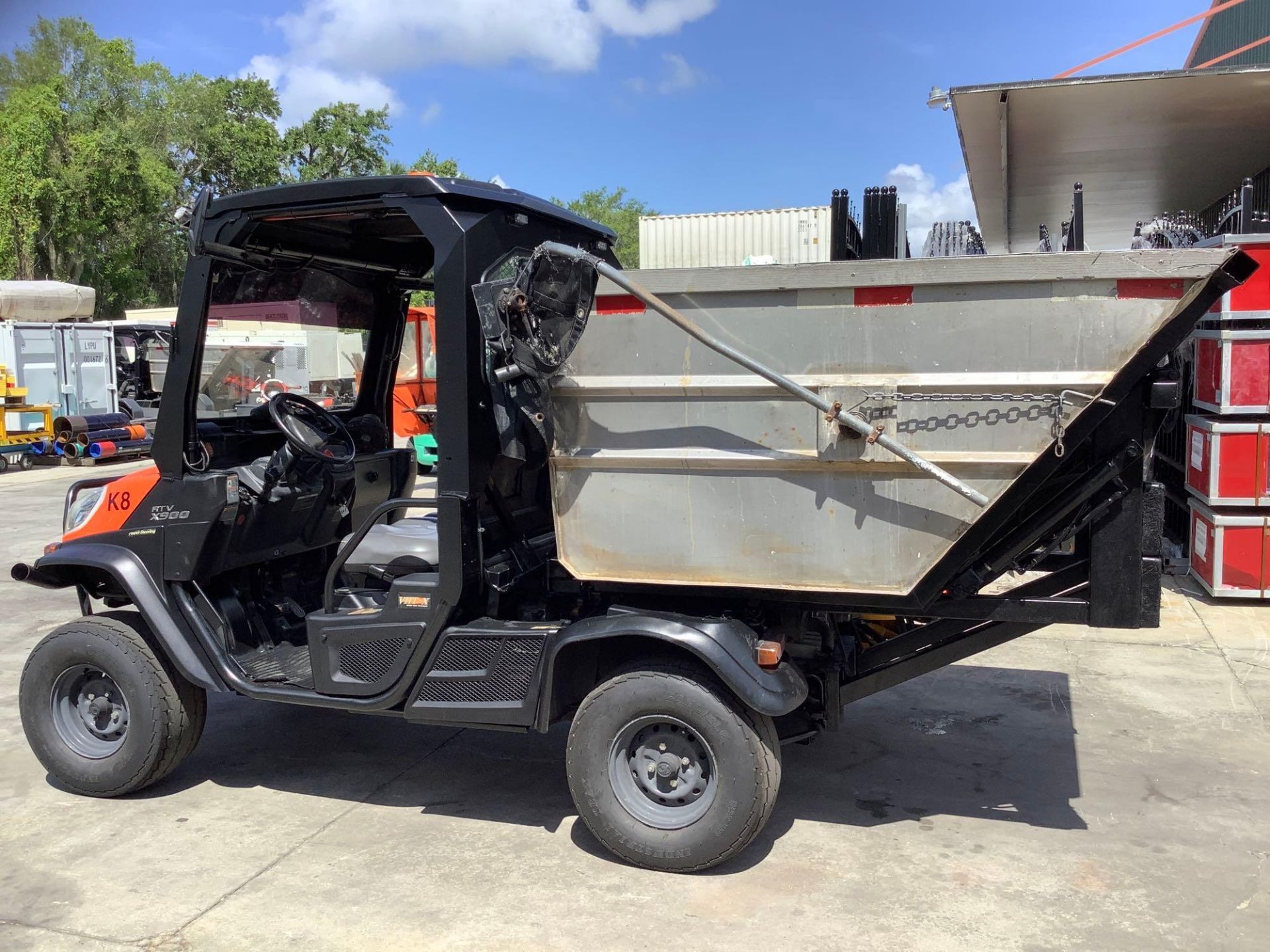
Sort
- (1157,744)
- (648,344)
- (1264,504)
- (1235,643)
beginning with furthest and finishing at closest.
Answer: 1. (1264,504)
2. (1235,643)
3. (1157,744)
4. (648,344)

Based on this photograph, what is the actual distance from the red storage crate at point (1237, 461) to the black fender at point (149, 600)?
6.96 metres

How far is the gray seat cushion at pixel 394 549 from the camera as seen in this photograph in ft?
14.3

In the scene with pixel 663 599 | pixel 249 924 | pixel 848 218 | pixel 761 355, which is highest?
pixel 848 218

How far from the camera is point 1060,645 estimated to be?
22.8 feet

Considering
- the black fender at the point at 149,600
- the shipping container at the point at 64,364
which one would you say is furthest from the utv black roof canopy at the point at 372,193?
the shipping container at the point at 64,364

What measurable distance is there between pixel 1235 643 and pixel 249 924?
20.4 ft

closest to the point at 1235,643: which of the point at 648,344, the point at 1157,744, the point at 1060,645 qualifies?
Answer: the point at 1060,645

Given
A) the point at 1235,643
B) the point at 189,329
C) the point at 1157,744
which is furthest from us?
the point at 1235,643

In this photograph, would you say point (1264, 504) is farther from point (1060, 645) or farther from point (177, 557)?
point (177, 557)

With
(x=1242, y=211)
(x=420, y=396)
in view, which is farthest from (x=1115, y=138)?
(x=420, y=396)

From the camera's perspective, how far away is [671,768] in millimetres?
3805

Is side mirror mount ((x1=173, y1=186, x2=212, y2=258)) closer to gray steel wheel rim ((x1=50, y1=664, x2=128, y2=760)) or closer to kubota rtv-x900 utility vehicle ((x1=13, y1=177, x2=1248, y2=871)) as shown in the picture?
kubota rtv-x900 utility vehicle ((x1=13, y1=177, x2=1248, y2=871))

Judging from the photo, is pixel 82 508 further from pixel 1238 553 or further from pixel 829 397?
pixel 1238 553

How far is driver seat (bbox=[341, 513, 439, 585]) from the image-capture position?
4355mm
